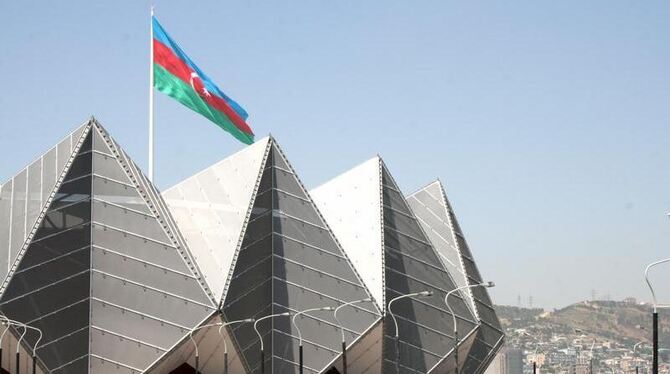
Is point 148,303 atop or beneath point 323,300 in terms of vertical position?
atop

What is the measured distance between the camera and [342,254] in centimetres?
6788

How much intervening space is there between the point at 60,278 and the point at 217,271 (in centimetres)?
801

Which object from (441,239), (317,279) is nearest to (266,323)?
(317,279)

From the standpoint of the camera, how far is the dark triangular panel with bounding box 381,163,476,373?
69.6 m

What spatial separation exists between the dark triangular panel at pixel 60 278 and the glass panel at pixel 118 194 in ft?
1.56

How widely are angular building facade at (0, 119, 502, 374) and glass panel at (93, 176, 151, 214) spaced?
7 cm

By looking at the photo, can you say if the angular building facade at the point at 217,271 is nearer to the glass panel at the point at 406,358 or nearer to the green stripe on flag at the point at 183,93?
the glass panel at the point at 406,358

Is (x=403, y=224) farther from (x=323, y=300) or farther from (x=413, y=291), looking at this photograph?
(x=323, y=300)

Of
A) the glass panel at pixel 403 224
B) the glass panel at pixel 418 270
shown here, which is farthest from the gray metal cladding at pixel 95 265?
the glass panel at pixel 403 224

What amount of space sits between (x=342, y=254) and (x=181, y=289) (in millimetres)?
9820

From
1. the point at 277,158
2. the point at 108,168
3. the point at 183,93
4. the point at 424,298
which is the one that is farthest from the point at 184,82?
the point at 424,298

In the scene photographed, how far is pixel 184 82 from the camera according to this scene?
235 ft

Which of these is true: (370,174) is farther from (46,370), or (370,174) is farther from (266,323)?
(46,370)

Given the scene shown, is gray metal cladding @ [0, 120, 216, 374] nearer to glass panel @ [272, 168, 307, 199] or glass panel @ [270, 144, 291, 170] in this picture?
glass panel @ [272, 168, 307, 199]
